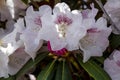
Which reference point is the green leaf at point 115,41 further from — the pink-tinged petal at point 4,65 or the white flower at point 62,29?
the pink-tinged petal at point 4,65

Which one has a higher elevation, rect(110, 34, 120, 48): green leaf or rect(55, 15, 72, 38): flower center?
rect(55, 15, 72, 38): flower center

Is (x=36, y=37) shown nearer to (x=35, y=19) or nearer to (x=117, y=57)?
A: (x=35, y=19)

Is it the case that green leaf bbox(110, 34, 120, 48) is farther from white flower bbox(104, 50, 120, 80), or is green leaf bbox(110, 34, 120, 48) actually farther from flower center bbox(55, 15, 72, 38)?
flower center bbox(55, 15, 72, 38)

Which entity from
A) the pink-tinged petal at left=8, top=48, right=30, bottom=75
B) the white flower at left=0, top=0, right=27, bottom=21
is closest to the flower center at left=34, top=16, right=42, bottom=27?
the pink-tinged petal at left=8, top=48, right=30, bottom=75

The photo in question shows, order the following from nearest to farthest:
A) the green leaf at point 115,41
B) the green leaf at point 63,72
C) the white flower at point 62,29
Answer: the white flower at point 62,29
the green leaf at point 63,72
the green leaf at point 115,41

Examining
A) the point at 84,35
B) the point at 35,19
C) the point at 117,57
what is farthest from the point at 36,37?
the point at 117,57

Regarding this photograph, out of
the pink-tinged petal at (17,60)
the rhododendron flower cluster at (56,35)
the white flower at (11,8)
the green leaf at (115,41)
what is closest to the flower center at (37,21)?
the rhododendron flower cluster at (56,35)
